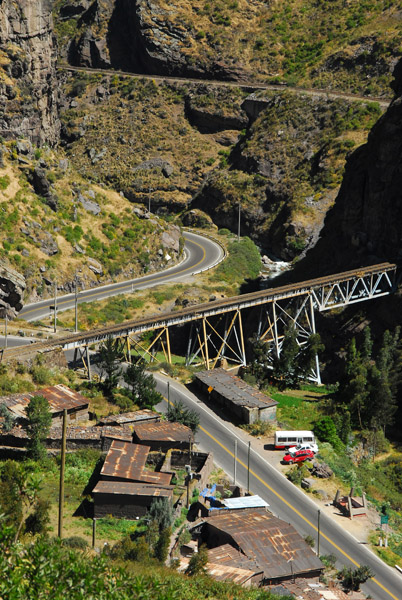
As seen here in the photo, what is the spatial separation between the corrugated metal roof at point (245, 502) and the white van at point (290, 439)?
879 centimetres

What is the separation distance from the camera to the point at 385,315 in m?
76.0

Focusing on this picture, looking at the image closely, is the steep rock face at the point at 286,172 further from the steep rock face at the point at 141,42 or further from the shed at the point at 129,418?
the shed at the point at 129,418

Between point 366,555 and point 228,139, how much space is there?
107 meters

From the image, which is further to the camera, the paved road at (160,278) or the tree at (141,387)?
the paved road at (160,278)

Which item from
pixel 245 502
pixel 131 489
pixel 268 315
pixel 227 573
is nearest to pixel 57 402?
pixel 131 489

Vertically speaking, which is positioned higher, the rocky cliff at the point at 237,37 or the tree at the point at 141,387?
the rocky cliff at the point at 237,37

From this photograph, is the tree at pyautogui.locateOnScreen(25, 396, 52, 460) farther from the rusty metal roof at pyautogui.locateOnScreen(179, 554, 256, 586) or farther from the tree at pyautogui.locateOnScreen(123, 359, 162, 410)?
the rusty metal roof at pyautogui.locateOnScreen(179, 554, 256, 586)

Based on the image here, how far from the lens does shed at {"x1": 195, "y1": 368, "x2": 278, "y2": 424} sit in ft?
186

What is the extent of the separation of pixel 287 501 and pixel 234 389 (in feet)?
49.3

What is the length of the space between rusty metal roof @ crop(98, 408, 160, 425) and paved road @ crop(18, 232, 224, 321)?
90.3 ft

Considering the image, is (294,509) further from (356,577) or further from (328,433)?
(328,433)

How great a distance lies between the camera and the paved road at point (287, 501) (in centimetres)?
4106

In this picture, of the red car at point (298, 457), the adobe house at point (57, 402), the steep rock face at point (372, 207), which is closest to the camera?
the adobe house at point (57, 402)

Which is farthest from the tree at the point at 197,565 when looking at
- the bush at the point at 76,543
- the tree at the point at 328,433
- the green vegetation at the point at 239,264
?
the green vegetation at the point at 239,264
